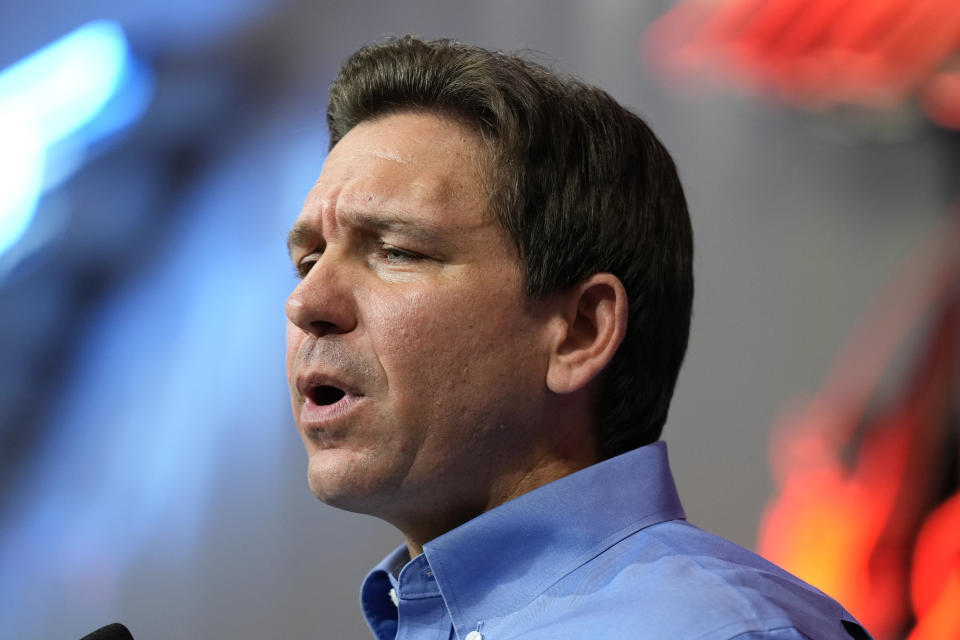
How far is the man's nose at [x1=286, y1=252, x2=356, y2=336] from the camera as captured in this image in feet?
3.64

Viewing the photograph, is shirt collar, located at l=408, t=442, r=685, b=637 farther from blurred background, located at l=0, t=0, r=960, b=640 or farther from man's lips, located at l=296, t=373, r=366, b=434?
blurred background, located at l=0, t=0, r=960, b=640

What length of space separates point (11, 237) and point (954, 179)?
7.20 feet

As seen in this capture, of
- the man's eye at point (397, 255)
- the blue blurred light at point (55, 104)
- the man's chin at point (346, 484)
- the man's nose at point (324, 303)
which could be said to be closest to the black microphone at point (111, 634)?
the man's chin at point (346, 484)

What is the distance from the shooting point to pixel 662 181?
4.33 feet

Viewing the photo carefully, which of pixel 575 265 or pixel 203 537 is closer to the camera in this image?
pixel 575 265

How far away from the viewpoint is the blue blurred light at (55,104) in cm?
240

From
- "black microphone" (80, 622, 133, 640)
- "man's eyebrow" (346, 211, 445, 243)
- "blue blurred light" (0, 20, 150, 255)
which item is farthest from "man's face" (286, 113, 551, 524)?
"blue blurred light" (0, 20, 150, 255)

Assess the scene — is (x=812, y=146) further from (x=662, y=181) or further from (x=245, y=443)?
(x=245, y=443)

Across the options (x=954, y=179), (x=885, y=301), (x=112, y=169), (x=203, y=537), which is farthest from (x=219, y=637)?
(x=954, y=179)

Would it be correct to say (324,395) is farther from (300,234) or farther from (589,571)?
(589,571)

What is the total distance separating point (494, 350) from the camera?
3.68ft

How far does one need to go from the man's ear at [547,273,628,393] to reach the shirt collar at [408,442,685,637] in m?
0.11

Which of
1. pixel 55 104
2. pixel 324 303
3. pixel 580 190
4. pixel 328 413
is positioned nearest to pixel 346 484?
pixel 328 413

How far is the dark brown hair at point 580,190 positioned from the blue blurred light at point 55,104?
4.62 ft
